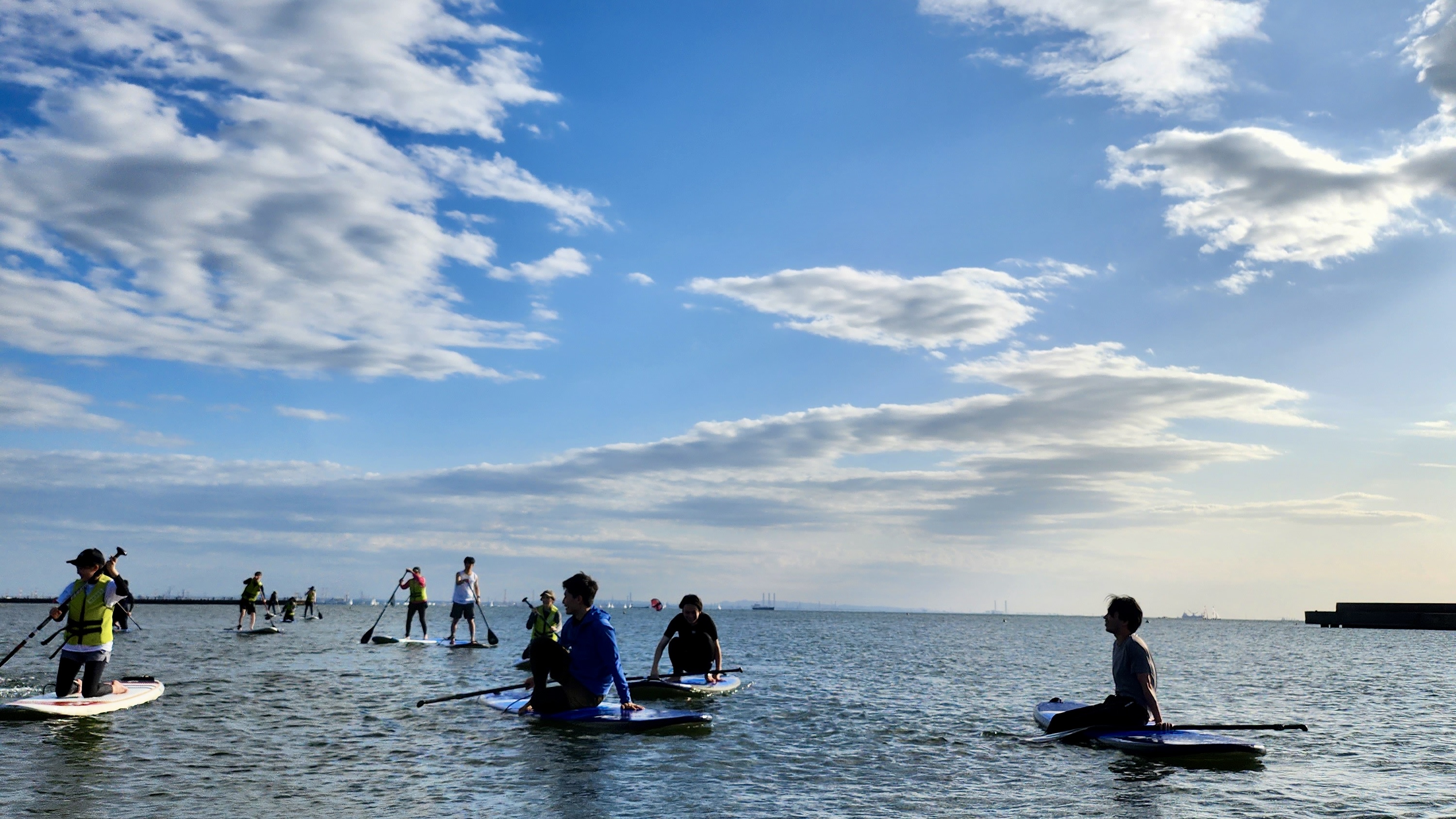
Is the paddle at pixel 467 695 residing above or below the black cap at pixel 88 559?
below

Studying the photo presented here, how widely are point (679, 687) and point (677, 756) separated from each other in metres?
6.86

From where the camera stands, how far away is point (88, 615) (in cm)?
1467

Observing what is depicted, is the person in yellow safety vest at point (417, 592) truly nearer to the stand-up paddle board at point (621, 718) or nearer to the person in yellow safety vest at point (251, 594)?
the person in yellow safety vest at point (251, 594)

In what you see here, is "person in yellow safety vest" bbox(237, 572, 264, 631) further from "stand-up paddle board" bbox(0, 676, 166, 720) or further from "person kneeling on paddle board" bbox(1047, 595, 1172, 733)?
"person kneeling on paddle board" bbox(1047, 595, 1172, 733)

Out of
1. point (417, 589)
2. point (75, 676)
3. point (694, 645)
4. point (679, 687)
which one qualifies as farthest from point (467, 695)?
point (417, 589)

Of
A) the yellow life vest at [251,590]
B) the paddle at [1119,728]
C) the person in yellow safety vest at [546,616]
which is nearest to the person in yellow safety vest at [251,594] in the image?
the yellow life vest at [251,590]

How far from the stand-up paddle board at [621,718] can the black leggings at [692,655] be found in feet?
17.6

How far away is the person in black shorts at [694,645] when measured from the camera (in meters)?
20.8

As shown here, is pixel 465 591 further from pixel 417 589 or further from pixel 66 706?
pixel 66 706

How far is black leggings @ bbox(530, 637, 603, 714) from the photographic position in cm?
1477

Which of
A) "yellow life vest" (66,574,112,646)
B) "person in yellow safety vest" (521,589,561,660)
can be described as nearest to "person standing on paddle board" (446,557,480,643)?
"person in yellow safety vest" (521,589,561,660)

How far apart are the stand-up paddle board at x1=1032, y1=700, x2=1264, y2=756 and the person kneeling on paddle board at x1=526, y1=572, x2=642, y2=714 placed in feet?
23.6

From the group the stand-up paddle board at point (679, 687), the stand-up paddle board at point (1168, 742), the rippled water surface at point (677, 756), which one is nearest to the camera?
the rippled water surface at point (677, 756)

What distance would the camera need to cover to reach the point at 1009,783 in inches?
476
